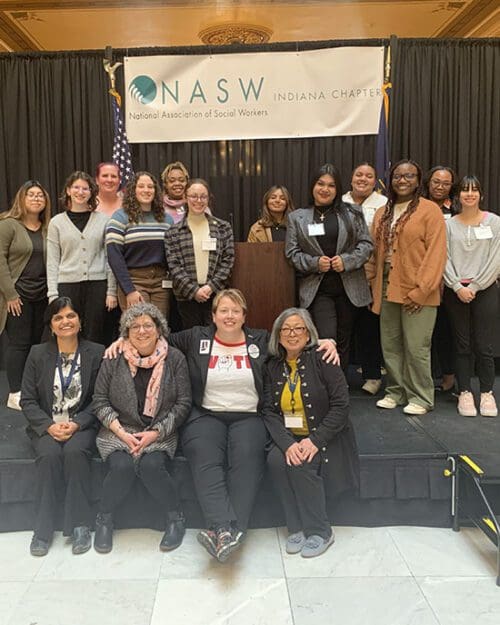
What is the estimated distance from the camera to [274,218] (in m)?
3.50

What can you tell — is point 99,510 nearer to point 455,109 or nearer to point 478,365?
point 478,365

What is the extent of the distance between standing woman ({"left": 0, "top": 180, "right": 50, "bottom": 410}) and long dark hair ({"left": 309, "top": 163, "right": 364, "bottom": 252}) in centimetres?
156

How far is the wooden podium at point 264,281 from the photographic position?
318cm

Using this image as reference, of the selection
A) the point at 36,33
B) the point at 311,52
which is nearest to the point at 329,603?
the point at 311,52

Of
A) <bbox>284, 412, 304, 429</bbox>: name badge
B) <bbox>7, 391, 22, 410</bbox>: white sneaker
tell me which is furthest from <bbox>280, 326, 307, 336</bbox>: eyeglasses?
<bbox>7, 391, 22, 410</bbox>: white sneaker

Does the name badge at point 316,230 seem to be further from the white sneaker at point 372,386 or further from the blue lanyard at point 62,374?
the blue lanyard at point 62,374

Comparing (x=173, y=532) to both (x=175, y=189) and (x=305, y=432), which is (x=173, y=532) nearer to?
(x=305, y=432)

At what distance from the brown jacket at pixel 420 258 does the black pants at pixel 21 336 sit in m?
2.00

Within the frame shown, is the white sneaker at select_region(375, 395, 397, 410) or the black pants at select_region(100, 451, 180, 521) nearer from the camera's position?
the black pants at select_region(100, 451, 180, 521)

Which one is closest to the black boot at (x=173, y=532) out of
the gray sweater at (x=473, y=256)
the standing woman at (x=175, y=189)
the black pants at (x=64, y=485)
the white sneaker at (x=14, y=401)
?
the black pants at (x=64, y=485)

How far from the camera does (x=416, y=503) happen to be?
8.24 ft

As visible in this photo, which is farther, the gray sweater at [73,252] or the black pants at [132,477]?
the gray sweater at [73,252]

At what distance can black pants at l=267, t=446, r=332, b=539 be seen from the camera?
7.57 feet

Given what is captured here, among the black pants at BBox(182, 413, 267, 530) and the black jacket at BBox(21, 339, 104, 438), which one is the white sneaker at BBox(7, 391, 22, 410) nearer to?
the black jacket at BBox(21, 339, 104, 438)
